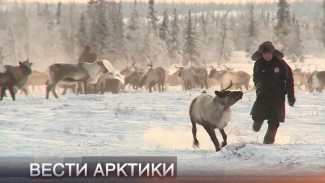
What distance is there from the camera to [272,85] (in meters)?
8.56

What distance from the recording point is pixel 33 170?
5.75 metres

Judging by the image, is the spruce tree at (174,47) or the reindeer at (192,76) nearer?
the reindeer at (192,76)

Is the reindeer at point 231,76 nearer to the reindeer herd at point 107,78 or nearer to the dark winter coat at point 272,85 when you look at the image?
the reindeer herd at point 107,78

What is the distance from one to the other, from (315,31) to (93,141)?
11932cm

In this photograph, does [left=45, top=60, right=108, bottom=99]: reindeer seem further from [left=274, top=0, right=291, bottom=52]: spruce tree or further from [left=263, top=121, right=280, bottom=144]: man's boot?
[left=274, top=0, right=291, bottom=52]: spruce tree

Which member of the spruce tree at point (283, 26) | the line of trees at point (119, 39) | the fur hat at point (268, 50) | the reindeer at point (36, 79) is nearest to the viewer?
the fur hat at point (268, 50)

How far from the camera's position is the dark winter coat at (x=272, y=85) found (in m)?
8.48

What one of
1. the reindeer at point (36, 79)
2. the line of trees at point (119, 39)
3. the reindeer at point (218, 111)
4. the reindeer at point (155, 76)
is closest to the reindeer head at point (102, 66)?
the reindeer at point (155, 76)

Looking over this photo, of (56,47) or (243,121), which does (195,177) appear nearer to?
(243,121)

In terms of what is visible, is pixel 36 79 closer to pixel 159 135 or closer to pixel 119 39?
pixel 159 135

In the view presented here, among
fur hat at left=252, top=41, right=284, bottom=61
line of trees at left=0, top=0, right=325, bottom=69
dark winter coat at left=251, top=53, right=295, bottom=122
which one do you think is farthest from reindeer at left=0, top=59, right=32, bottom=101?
line of trees at left=0, top=0, right=325, bottom=69

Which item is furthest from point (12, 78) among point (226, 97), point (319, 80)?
point (319, 80)

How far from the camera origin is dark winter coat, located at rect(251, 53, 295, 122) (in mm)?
8477

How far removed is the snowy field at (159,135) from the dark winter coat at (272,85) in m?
0.58
